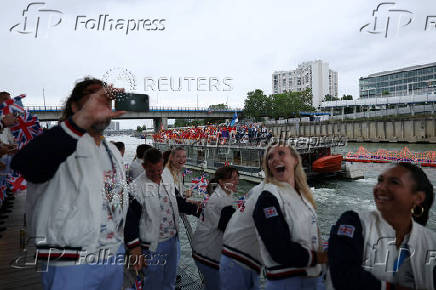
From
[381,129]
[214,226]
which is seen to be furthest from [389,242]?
[381,129]

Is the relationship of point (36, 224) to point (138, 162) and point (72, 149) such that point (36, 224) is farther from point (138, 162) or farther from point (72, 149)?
point (138, 162)

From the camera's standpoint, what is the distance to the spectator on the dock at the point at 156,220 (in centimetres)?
356

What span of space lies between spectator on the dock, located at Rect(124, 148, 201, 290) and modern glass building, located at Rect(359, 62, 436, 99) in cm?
9641

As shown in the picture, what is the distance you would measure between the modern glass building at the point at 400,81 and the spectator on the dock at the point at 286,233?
318 feet

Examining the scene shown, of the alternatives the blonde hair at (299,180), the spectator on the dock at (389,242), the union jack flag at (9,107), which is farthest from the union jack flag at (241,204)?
the union jack flag at (9,107)

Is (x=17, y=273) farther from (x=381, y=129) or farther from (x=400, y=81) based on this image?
(x=400, y=81)

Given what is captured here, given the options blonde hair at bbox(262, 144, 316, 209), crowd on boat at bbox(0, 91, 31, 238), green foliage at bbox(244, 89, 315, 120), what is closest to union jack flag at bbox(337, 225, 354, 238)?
blonde hair at bbox(262, 144, 316, 209)

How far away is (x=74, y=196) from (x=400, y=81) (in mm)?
122721

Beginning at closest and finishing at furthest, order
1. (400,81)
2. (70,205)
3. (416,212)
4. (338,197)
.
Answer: (70,205) < (416,212) < (338,197) < (400,81)

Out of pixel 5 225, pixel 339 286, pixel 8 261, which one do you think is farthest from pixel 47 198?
pixel 5 225

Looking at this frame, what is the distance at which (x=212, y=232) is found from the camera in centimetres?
350

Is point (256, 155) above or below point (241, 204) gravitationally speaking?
below

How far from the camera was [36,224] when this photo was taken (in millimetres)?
1809

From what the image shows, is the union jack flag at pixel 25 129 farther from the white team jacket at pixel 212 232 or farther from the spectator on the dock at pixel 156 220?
the white team jacket at pixel 212 232
